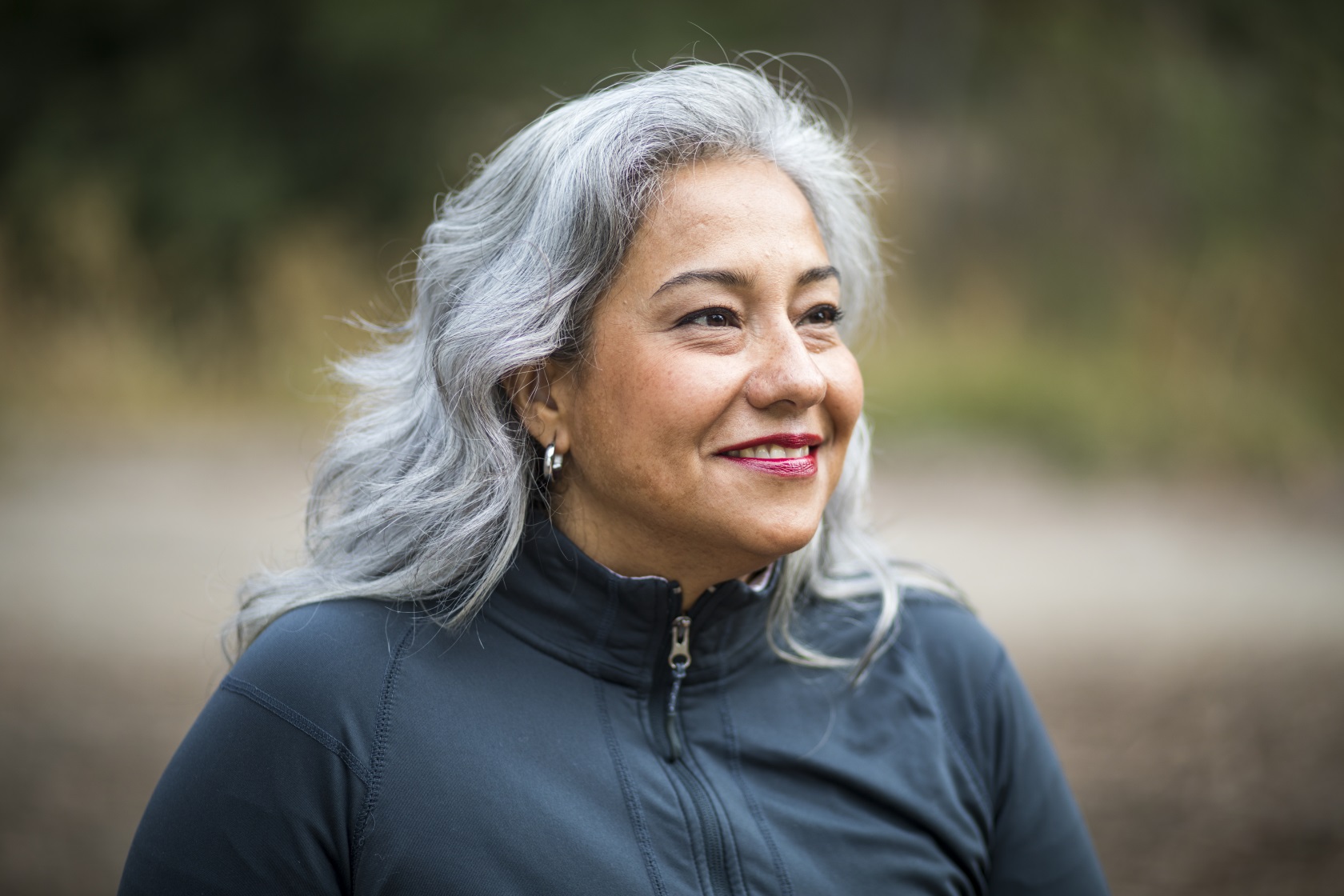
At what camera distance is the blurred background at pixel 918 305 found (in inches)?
201

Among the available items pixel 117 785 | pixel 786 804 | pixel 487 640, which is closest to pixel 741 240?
pixel 487 640

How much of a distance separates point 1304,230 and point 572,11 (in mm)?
6137

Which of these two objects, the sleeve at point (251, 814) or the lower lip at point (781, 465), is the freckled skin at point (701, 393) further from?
the sleeve at point (251, 814)

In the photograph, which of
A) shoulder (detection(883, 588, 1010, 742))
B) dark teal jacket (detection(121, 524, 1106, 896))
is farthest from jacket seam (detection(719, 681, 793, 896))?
shoulder (detection(883, 588, 1010, 742))

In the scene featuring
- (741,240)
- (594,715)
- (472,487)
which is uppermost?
(741,240)

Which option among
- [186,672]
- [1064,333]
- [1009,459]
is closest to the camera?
[186,672]

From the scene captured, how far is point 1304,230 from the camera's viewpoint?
855cm

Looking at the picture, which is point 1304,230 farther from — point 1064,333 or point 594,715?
point 594,715

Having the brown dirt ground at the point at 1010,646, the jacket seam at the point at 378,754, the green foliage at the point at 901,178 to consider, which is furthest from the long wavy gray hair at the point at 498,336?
the green foliage at the point at 901,178

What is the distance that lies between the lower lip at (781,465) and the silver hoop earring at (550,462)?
0.96 feet

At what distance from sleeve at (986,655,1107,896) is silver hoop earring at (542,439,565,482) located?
877 millimetres

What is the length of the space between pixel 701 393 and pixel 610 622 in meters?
0.38

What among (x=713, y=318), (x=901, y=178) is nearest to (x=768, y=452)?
(x=713, y=318)

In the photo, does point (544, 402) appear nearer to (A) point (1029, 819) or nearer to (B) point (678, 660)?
(B) point (678, 660)
